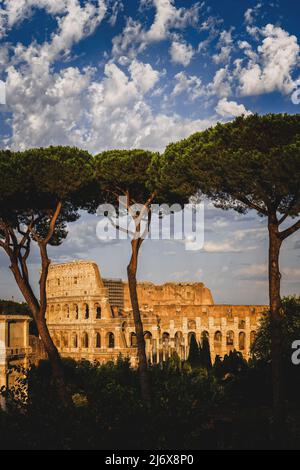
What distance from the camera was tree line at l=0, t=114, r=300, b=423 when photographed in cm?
1092

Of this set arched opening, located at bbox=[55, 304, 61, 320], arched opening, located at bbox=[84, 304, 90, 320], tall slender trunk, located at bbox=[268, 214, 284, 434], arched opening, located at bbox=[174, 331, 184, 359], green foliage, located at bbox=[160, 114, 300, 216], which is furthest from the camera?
arched opening, located at bbox=[55, 304, 61, 320]

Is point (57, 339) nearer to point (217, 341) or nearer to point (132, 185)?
point (217, 341)

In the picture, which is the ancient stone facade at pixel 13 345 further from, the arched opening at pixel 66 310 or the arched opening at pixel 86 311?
the arched opening at pixel 66 310

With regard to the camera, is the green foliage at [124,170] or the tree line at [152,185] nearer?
the tree line at [152,185]

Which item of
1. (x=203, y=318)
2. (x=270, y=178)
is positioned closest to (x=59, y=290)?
(x=203, y=318)

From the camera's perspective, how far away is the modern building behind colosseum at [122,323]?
1296 inches

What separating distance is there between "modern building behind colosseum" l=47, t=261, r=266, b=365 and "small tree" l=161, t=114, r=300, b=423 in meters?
20.5

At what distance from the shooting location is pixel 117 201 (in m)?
15.0

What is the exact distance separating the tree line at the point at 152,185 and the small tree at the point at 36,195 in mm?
24

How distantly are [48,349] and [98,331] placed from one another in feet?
70.6

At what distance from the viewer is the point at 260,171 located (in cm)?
1097

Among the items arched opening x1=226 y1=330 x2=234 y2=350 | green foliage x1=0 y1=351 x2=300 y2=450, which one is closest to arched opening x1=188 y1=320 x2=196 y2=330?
arched opening x1=226 y1=330 x2=234 y2=350

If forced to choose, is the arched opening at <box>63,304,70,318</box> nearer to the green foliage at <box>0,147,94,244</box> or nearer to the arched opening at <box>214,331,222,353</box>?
the arched opening at <box>214,331,222,353</box>

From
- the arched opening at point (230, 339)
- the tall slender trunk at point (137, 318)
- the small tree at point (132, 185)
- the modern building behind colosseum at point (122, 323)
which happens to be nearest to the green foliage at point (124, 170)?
the small tree at point (132, 185)
